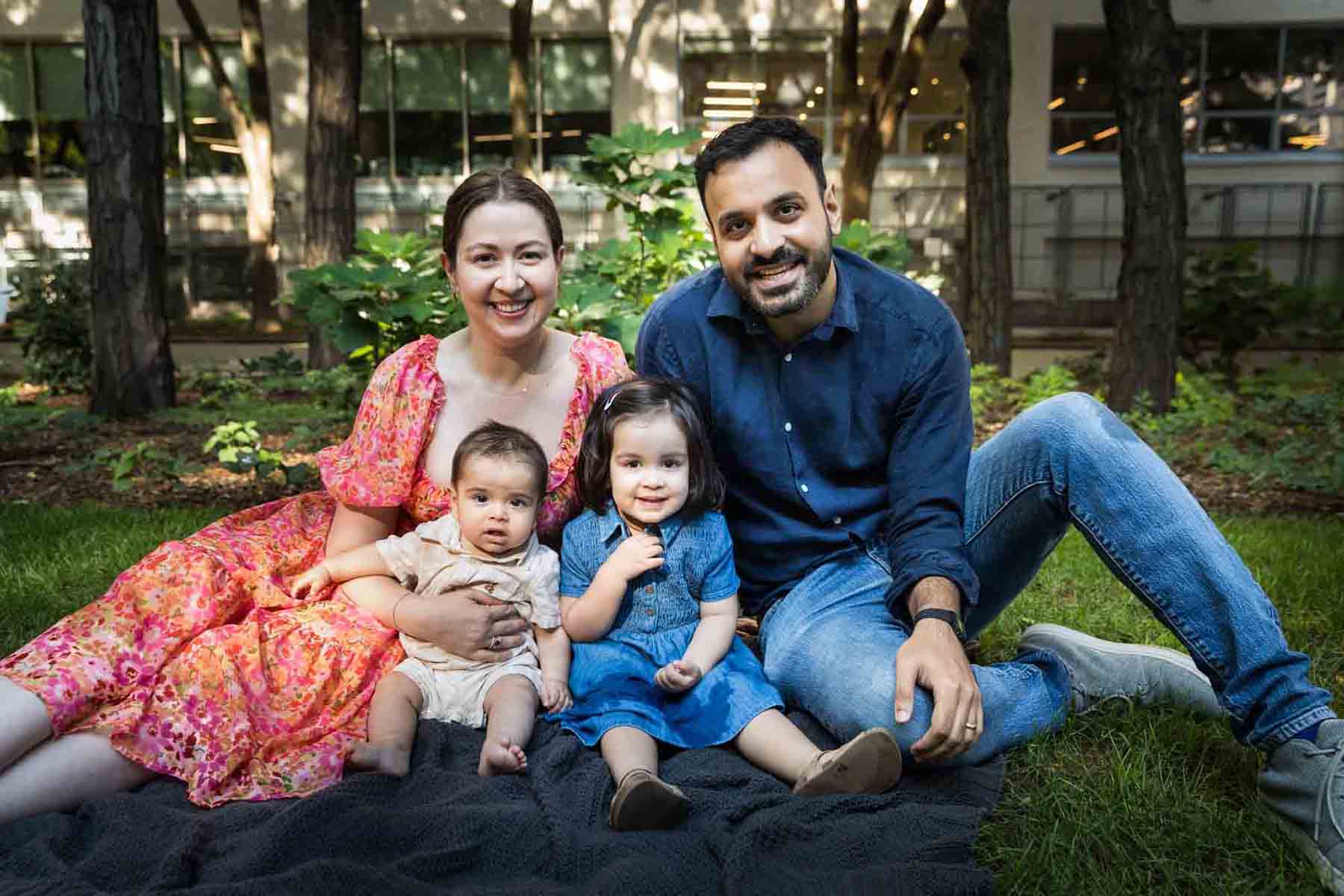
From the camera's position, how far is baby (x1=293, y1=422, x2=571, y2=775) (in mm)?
2594

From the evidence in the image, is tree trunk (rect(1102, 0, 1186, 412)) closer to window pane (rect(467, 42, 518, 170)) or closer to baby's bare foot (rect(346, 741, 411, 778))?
baby's bare foot (rect(346, 741, 411, 778))

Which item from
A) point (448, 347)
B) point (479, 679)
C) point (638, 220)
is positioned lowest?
point (479, 679)

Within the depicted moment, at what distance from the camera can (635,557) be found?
8.44ft

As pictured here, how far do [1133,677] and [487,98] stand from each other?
15609 mm

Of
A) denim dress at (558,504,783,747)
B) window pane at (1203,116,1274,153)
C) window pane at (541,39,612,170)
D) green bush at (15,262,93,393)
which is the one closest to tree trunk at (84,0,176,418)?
green bush at (15,262,93,393)

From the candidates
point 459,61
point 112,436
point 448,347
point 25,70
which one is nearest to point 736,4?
point 459,61

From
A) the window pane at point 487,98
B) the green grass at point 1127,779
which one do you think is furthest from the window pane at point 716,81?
the green grass at point 1127,779

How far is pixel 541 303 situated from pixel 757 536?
0.81m

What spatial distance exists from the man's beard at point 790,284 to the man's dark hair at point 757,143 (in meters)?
0.18

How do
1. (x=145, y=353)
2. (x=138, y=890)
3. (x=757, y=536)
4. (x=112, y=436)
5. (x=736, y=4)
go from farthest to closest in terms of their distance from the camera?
(x=736, y=4) < (x=145, y=353) < (x=112, y=436) < (x=757, y=536) < (x=138, y=890)

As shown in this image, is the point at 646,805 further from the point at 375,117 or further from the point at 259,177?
the point at 375,117

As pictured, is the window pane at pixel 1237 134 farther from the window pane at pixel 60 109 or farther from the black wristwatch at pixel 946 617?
the window pane at pixel 60 109

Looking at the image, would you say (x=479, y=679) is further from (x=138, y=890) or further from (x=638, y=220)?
(x=638, y=220)

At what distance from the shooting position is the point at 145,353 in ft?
23.8
